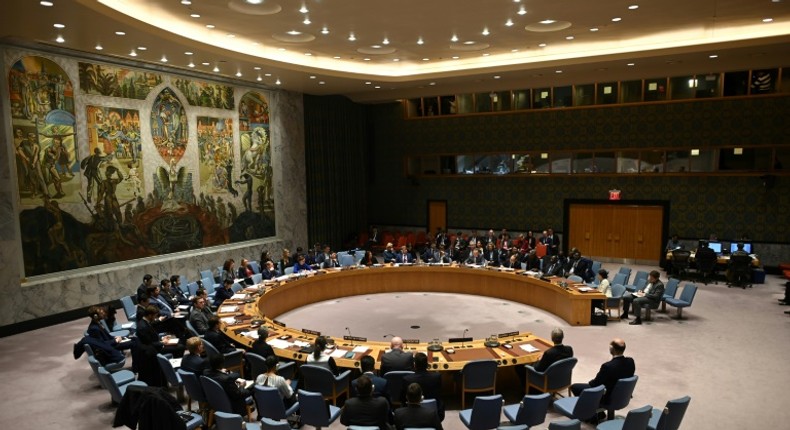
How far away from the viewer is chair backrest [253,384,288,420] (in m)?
5.83

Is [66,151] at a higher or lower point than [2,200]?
higher

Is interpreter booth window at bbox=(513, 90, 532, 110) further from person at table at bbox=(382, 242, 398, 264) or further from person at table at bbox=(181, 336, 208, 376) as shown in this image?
person at table at bbox=(181, 336, 208, 376)

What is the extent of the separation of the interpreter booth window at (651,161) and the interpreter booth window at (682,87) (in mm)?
1745

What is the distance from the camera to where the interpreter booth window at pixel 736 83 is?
15.1 metres

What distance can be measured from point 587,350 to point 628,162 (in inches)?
382

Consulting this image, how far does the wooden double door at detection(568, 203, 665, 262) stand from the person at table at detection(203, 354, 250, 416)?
14.3 metres

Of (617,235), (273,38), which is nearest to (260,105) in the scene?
(273,38)

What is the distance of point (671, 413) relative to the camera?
17.0ft

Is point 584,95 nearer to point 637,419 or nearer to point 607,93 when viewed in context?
point 607,93

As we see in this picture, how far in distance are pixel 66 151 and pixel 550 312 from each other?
436 inches

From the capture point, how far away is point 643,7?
32.0 feet

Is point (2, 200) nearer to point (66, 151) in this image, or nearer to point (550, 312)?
point (66, 151)

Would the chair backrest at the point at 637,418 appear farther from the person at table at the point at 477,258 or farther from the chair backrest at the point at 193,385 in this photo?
the person at table at the point at 477,258

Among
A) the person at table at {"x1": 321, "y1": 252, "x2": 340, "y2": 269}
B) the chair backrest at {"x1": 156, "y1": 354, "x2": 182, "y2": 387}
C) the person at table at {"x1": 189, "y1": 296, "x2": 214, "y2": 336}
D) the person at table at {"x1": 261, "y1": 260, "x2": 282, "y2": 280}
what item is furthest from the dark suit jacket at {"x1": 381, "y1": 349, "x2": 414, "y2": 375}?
the person at table at {"x1": 321, "y1": 252, "x2": 340, "y2": 269}
